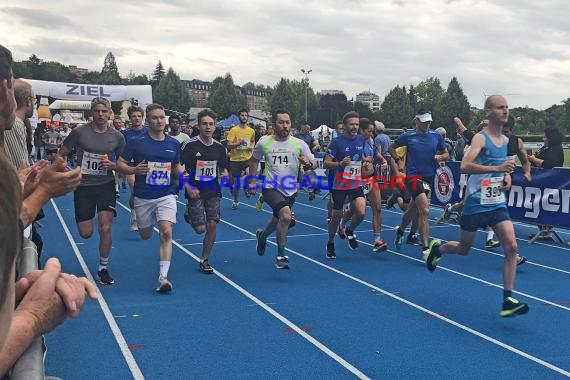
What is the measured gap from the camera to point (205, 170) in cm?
716

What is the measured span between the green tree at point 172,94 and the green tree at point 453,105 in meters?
46.5

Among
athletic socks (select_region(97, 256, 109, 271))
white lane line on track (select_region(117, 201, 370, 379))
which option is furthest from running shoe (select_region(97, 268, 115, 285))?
white lane line on track (select_region(117, 201, 370, 379))

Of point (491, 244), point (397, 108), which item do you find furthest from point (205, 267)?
point (397, 108)

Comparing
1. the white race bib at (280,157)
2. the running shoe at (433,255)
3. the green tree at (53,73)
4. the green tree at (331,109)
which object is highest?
the green tree at (53,73)

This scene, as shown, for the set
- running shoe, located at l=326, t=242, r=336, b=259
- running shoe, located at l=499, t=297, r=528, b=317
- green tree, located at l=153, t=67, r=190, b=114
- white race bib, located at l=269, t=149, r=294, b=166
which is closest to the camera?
running shoe, located at l=499, t=297, r=528, b=317

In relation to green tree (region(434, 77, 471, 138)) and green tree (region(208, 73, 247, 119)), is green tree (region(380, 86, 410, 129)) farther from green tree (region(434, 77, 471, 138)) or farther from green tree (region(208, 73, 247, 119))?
green tree (region(208, 73, 247, 119))

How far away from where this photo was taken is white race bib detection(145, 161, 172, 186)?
21.0 ft

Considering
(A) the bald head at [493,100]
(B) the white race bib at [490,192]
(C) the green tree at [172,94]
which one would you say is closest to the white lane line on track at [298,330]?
(B) the white race bib at [490,192]

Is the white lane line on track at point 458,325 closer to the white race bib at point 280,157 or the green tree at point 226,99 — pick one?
the white race bib at point 280,157

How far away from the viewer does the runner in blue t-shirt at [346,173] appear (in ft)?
26.4

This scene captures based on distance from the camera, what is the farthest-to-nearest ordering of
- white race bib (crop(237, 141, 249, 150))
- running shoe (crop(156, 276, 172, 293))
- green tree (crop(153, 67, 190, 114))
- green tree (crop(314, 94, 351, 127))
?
green tree (crop(153, 67, 190, 114)), green tree (crop(314, 94, 351, 127)), white race bib (crop(237, 141, 249, 150)), running shoe (crop(156, 276, 172, 293))

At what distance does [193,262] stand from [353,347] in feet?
11.9

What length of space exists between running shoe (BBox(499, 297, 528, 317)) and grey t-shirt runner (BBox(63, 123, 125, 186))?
4406 millimetres

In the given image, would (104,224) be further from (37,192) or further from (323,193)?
(323,193)
